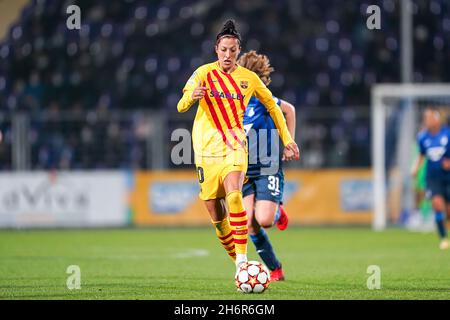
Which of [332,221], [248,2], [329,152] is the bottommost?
[332,221]

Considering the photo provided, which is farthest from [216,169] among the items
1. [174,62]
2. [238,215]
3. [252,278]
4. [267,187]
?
[174,62]

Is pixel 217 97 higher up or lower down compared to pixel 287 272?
higher up

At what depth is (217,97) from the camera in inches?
312

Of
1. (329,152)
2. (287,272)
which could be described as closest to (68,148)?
(329,152)

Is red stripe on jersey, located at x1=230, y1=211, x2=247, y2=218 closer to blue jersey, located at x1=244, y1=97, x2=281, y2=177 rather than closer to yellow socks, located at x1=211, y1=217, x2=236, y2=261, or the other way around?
yellow socks, located at x1=211, y1=217, x2=236, y2=261

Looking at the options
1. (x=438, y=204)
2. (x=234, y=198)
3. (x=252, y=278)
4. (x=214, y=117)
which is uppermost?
(x=214, y=117)

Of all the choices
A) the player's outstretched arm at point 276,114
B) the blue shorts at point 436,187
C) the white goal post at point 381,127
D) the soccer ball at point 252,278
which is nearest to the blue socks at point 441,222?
the blue shorts at point 436,187

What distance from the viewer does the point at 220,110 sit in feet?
26.1

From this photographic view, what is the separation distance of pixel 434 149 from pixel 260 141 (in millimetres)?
6317

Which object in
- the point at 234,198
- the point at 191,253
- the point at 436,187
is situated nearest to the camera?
the point at 234,198

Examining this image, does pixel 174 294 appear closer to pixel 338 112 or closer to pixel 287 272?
pixel 287 272

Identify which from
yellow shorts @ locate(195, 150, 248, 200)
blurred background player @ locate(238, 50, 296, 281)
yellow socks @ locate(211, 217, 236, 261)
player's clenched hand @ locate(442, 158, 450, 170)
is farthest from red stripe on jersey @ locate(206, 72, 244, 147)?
player's clenched hand @ locate(442, 158, 450, 170)

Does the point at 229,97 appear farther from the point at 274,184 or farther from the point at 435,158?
the point at 435,158

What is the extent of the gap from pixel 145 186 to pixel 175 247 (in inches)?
237
